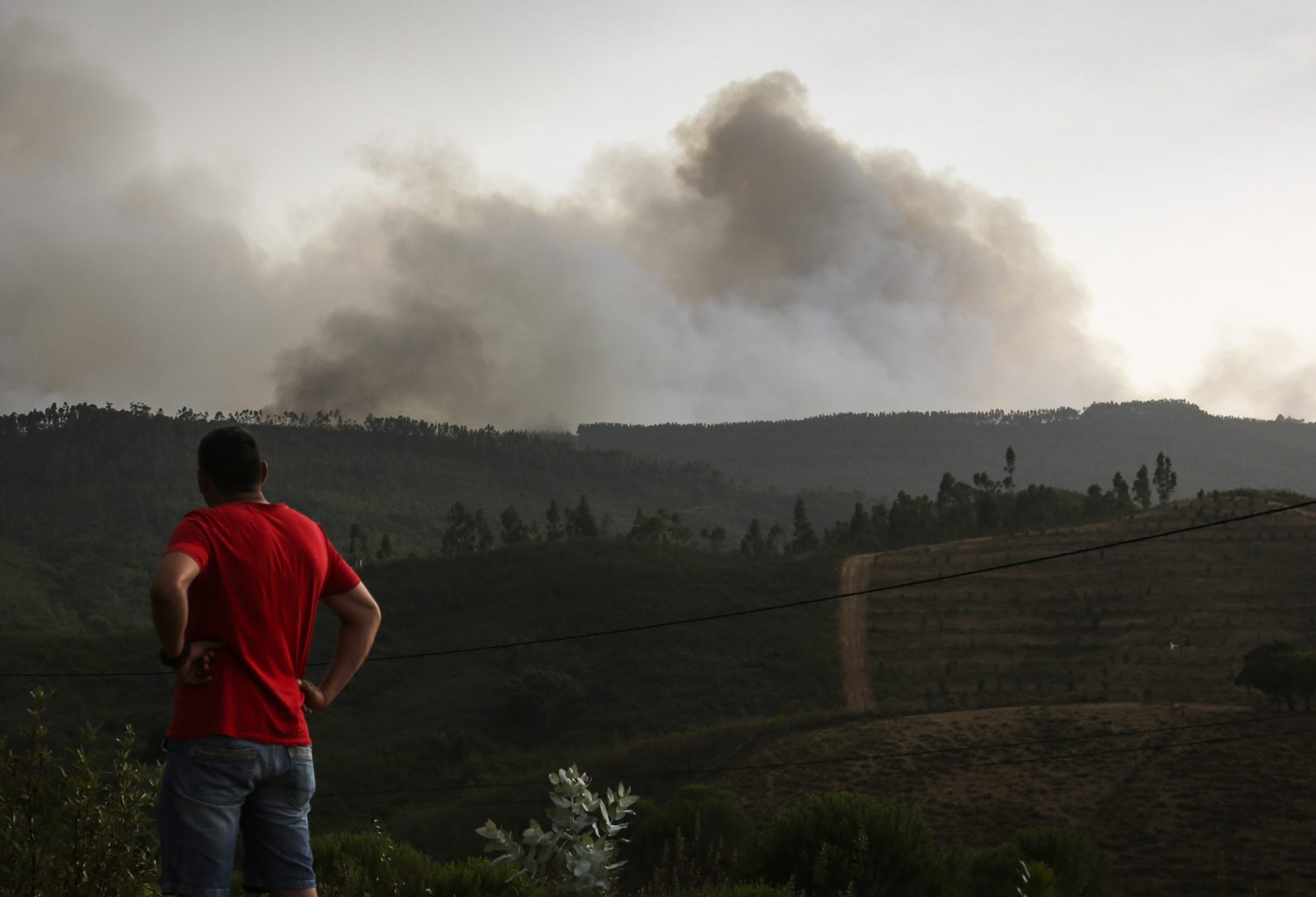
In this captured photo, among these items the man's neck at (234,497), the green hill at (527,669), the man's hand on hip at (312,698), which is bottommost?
the green hill at (527,669)

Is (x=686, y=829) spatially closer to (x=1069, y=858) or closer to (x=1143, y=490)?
(x=1069, y=858)

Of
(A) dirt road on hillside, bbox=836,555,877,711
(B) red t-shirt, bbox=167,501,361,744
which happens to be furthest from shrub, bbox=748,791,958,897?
(A) dirt road on hillside, bbox=836,555,877,711

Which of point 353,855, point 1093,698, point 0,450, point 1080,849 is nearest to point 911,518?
point 1093,698

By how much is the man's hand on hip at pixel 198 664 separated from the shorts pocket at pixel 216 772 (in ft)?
0.83

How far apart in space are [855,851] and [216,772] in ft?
39.9

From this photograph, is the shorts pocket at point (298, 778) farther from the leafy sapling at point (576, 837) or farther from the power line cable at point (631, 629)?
the power line cable at point (631, 629)

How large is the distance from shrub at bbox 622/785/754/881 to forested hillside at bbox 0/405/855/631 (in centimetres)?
8143

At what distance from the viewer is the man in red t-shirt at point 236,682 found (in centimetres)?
459

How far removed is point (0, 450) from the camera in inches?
7446

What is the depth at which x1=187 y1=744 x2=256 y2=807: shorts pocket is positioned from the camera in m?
4.62

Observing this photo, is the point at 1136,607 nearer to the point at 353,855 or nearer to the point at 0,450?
the point at 353,855

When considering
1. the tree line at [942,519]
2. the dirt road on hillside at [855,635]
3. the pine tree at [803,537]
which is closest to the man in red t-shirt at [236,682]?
the dirt road on hillside at [855,635]

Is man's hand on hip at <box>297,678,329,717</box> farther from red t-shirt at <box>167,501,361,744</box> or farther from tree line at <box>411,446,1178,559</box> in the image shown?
tree line at <box>411,446,1178,559</box>

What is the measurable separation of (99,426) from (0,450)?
18.7m
